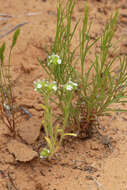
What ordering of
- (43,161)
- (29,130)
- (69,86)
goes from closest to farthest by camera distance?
(69,86)
(43,161)
(29,130)

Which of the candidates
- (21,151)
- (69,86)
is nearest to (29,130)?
(21,151)

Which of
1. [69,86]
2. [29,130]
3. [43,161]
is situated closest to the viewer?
[69,86]

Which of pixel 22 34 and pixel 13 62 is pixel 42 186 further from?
pixel 22 34

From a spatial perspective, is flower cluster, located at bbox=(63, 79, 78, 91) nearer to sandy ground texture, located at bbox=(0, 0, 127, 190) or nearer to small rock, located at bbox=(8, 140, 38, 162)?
sandy ground texture, located at bbox=(0, 0, 127, 190)

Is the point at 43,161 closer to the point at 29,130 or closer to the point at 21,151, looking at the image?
the point at 21,151

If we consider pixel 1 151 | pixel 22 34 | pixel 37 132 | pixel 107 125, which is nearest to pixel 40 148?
pixel 37 132

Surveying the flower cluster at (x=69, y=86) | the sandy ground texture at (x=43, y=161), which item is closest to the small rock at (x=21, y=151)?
the sandy ground texture at (x=43, y=161)

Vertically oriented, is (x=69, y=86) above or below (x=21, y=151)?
above

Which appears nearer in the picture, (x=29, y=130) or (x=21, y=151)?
(x=21, y=151)

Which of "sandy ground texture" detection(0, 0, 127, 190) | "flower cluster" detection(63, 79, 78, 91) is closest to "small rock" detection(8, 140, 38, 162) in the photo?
"sandy ground texture" detection(0, 0, 127, 190)
